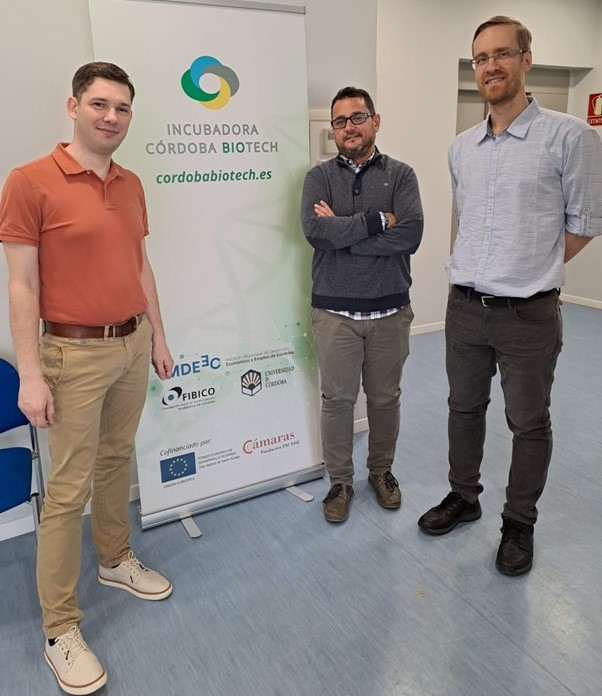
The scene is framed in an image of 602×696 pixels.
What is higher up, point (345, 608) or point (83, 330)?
point (83, 330)

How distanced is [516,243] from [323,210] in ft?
2.59

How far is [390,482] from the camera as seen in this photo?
2822 mm

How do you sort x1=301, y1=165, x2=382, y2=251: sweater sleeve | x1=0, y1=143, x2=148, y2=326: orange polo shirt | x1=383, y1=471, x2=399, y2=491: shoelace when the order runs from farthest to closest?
x1=383, y1=471, x2=399, y2=491: shoelace → x1=301, y1=165, x2=382, y2=251: sweater sleeve → x1=0, y1=143, x2=148, y2=326: orange polo shirt

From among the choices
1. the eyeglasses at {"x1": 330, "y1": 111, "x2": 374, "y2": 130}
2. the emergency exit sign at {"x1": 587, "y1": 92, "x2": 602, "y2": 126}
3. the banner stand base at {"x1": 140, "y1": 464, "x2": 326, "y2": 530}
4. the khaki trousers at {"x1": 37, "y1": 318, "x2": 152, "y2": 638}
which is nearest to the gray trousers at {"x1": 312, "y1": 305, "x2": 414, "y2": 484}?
the banner stand base at {"x1": 140, "y1": 464, "x2": 326, "y2": 530}

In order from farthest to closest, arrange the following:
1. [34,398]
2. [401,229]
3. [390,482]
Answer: [390,482] < [401,229] < [34,398]

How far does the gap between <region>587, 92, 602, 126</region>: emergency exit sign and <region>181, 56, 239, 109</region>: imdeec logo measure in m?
4.92

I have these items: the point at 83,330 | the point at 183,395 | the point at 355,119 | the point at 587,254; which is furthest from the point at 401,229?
the point at 587,254

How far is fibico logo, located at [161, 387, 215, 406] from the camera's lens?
→ 8.58 feet

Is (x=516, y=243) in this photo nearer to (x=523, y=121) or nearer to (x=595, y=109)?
(x=523, y=121)

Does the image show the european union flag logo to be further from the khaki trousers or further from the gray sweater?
the gray sweater

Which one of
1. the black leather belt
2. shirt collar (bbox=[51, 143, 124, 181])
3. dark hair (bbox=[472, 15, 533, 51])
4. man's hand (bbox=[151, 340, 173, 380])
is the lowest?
man's hand (bbox=[151, 340, 173, 380])

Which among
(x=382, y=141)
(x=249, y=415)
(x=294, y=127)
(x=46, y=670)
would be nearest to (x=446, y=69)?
(x=382, y=141)

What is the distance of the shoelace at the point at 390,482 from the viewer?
2.80 metres

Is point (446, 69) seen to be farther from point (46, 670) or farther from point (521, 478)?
point (46, 670)
